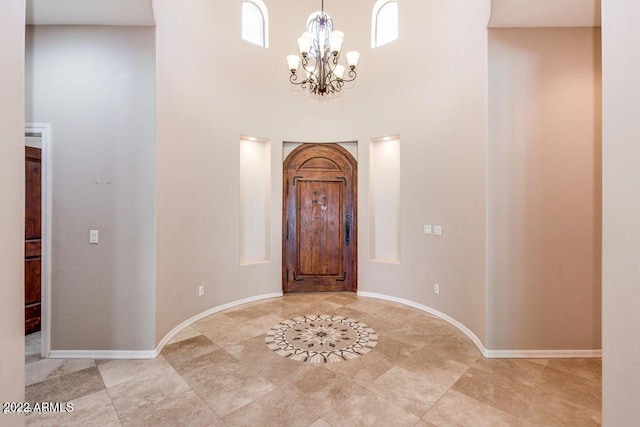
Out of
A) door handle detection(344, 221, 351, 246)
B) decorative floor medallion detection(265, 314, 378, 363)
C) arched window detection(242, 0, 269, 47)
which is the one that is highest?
arched window detection(242, 0, 269, 47)

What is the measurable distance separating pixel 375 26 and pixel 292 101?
1.75 m

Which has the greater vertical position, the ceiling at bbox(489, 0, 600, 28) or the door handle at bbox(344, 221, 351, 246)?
the ceiling at bbox(489, 0, 600, 28)

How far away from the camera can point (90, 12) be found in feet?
8.39

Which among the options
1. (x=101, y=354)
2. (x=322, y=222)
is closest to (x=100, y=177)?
(x=101, y=354)

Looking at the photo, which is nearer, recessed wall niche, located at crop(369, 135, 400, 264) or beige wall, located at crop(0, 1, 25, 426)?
beige wall, located at crop(0, 1, 25, 426)

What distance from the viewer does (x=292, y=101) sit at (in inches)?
182

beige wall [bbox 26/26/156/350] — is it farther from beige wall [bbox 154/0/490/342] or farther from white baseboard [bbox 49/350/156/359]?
beige wall [bbox 154/0/490/342]

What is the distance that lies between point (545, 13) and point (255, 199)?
13.1 ft

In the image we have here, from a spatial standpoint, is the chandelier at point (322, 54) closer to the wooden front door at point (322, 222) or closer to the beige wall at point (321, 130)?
the beige wall at point (321, 130)

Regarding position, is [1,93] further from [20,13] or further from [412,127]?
[412,127]

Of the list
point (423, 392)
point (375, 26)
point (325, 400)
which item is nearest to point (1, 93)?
point (325, 400)

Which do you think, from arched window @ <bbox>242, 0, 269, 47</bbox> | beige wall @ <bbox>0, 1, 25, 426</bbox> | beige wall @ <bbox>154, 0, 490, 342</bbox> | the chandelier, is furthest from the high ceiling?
arched window @ <bbox>242, 0, 269, 47</bbox>

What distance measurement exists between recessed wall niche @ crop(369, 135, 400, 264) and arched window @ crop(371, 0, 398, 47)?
1.57 meters

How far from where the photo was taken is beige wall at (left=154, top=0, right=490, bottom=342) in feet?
10.2
